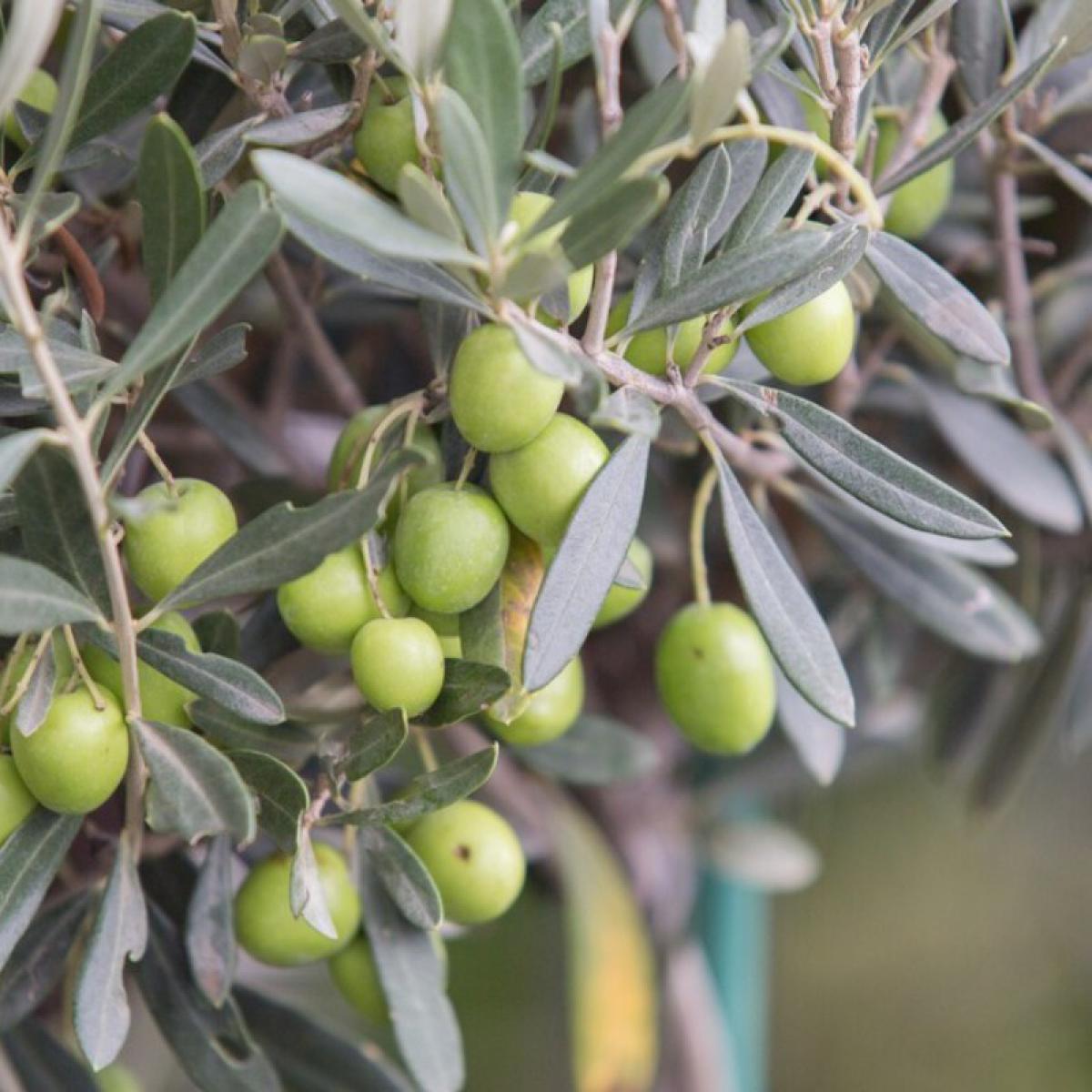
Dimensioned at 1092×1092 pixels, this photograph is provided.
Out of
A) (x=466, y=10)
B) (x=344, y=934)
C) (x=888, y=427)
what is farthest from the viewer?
(x=888, y=427)

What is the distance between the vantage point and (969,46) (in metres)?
0.52

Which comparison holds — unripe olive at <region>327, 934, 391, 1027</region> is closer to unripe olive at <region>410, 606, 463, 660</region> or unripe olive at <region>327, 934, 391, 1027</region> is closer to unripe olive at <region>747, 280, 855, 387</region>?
unripe olive at <region>410, 606, 463, 660</region>

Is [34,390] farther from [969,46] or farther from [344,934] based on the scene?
[969,46]

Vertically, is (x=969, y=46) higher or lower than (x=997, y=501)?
higher

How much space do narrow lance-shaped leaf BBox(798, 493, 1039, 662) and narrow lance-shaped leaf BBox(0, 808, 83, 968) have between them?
0.36 m

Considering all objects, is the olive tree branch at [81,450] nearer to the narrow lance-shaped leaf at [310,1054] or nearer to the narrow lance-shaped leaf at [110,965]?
the narrow lance-shaped leaf at [110,965]

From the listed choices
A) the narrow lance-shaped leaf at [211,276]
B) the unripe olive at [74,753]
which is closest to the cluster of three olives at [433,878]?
the unripe olive at [74,753]

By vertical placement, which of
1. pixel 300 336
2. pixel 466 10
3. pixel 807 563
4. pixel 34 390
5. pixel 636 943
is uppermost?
pixel 466 10

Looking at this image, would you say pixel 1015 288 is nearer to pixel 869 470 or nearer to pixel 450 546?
pixel 869 470

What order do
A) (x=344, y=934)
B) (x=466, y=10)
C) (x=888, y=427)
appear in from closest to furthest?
(x=466, y=10)
(x=344, y=934)
(x=888, y=427)

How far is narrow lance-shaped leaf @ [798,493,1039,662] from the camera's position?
608 millimetres

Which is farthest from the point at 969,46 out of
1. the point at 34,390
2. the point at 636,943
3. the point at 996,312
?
the point at 636,943

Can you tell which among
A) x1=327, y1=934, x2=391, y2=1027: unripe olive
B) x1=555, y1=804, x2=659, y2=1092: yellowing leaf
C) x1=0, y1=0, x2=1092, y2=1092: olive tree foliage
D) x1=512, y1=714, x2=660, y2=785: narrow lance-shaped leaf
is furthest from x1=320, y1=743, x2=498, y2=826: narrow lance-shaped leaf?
x1=555, y1=804, x2=659, y2=1092: yellowing leaf

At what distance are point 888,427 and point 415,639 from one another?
420mm
